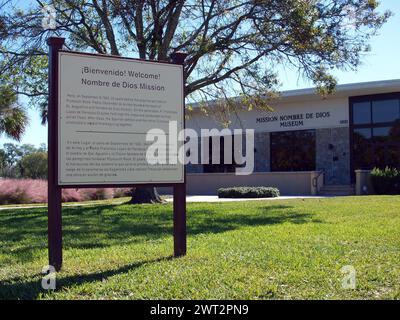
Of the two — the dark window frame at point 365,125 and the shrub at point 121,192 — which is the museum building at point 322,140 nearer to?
the dark window frame at point 365,125

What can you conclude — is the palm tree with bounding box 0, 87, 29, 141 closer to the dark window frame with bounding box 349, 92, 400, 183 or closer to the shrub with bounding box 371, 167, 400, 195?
the shrub with bounding box 371, 167, 400, 195

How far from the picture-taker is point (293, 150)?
112 feet

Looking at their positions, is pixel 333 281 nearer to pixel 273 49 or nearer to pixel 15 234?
pixel 15 234

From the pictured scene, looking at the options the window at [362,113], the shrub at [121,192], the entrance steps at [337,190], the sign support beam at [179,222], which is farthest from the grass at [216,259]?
the window at [362,113]

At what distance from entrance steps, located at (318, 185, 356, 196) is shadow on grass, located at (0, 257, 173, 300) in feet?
77.0

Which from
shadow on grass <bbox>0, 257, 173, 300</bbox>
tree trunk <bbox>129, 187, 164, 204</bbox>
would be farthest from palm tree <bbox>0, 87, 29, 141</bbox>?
shadow on grass <bbox>0, 257, 173, 300</bbox>

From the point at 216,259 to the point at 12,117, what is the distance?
22297 mm

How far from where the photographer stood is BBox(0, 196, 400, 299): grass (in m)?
5.52

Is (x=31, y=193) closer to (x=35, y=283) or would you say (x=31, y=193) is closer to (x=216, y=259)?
(x=216, y=259)

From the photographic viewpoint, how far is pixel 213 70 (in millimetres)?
21500

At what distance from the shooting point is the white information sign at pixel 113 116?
6785mm

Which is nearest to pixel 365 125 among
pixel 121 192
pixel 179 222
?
pixel 121 192

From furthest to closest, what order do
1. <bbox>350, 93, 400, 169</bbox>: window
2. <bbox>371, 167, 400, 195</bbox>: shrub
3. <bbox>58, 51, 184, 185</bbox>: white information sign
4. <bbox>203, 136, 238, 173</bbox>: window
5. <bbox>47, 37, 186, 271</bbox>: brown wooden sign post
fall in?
1. <bbox>203, 136, 238, 173</bbox>: window
2. <bbox>350, 93, 400, 169</bbox>: window
3. <bbox>371, 167, 400, 195</bbox>: shrub
4. <bbox>58, 51, 184, 185</bbox>: white information sign
5. <bbox>47, 37, 186, 271</bbox>: brown wooden sign post

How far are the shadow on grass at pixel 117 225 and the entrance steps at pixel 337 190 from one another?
47.1ft
